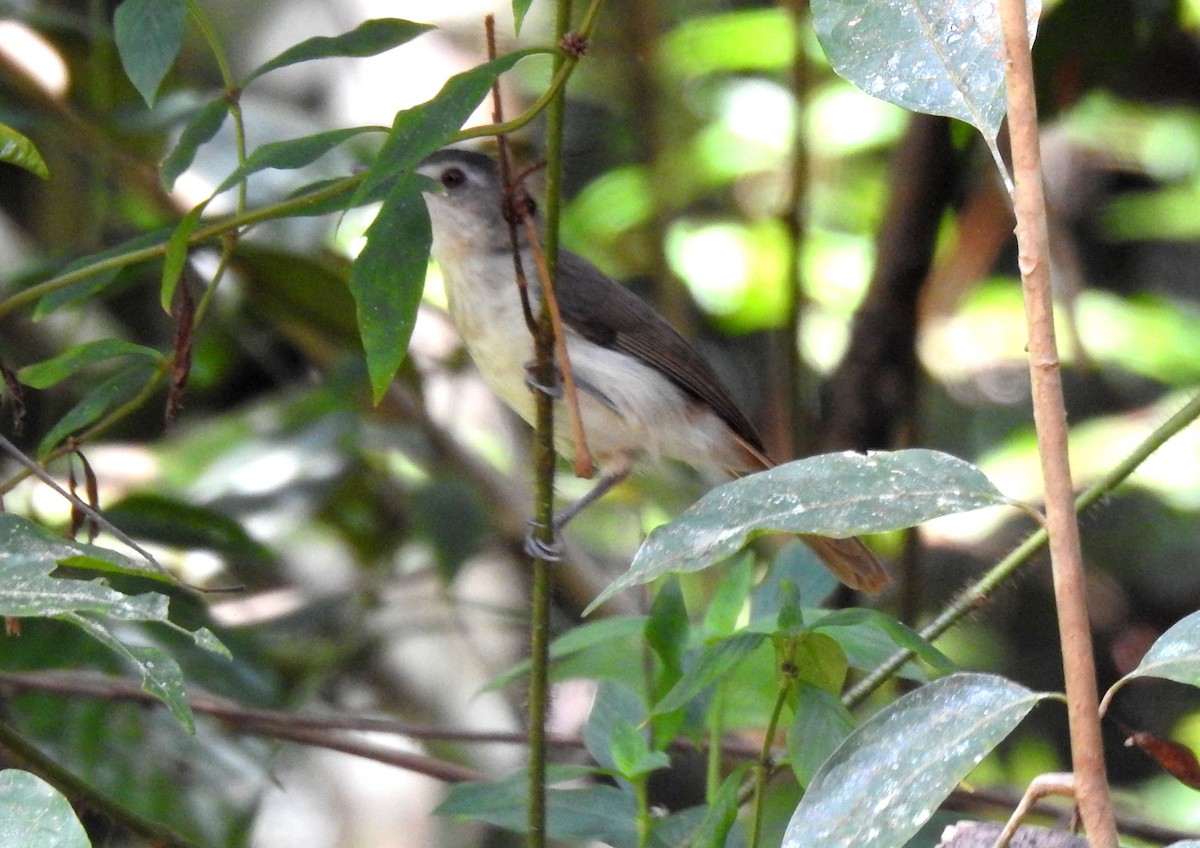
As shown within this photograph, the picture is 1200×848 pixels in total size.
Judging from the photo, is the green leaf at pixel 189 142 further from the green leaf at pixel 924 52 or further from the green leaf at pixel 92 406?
the green leaf at pixel 924 52

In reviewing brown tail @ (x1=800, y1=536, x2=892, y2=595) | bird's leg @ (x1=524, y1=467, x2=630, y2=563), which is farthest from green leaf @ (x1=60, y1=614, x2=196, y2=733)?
brown tail @ (x1=800, y1=536, x2=892, y2=595)

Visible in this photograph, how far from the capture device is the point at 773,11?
11.4 ft

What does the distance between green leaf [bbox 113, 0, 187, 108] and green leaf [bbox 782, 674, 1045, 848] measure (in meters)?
0.95

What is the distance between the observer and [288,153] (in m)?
1.31

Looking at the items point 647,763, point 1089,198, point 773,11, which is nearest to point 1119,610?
point 1089,198

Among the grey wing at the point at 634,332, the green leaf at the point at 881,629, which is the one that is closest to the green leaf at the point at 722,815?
the green leaf at the point at 881,629

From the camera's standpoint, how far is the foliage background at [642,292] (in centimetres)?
285

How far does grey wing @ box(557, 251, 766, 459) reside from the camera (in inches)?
112

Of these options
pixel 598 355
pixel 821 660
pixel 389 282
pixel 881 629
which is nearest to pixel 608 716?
pixel 821 660

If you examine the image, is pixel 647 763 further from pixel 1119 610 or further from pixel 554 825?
pixel 1119 610

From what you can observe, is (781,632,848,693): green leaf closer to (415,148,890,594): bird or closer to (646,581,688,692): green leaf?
(646,581,688,692): green leaf

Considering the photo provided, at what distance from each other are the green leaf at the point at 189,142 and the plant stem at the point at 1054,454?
92cm

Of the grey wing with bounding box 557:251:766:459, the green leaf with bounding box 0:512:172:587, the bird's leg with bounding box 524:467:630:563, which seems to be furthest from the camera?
the grey wing with bounding box 557:251:766:459

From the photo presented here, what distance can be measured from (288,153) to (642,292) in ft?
9.97
